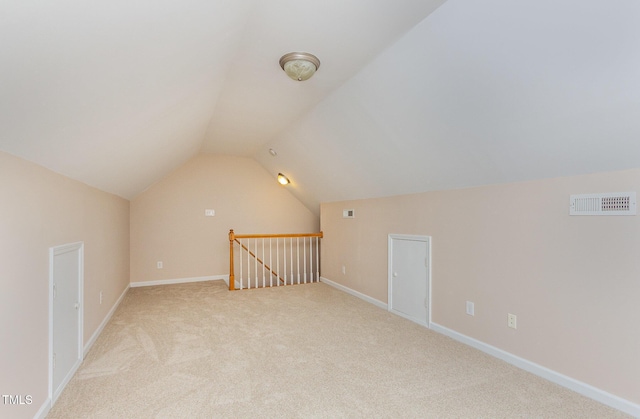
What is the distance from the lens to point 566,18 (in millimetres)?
1521

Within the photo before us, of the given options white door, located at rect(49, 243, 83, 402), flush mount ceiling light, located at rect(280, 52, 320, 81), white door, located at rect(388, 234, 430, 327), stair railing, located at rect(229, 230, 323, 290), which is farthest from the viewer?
stair railing, located at rect(229, 230, 323, 290)

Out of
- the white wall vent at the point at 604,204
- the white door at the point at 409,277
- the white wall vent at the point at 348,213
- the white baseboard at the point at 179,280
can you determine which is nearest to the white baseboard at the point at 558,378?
the white door at the point at 409,277

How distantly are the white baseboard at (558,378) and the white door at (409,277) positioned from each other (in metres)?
0.54

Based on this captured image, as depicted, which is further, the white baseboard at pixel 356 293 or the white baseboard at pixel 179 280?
the white baseboard at pixel 179 280

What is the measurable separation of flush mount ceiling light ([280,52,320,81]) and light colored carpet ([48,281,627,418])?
2.36 metres

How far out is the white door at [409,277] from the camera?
139 inches

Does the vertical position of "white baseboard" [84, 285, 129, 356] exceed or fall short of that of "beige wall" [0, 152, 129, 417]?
it falls short

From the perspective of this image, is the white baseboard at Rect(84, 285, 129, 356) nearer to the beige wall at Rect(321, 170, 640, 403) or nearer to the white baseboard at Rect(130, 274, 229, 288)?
the white baseboard at Rect(130, 274, 229, 288)

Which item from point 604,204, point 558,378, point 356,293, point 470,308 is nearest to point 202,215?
point 356,293

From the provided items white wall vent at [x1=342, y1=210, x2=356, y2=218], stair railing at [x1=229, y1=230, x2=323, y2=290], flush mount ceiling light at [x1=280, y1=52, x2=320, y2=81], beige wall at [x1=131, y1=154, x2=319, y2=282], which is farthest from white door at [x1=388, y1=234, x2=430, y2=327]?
beige wall at [x1=131, y1=154, x2=319, y2=282]

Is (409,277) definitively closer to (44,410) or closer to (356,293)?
(356,293)

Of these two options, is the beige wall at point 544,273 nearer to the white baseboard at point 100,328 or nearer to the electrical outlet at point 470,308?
the electrical outlet at point 470,308

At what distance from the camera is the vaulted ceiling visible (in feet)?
4.18

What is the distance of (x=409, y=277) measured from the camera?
3.78 meters
